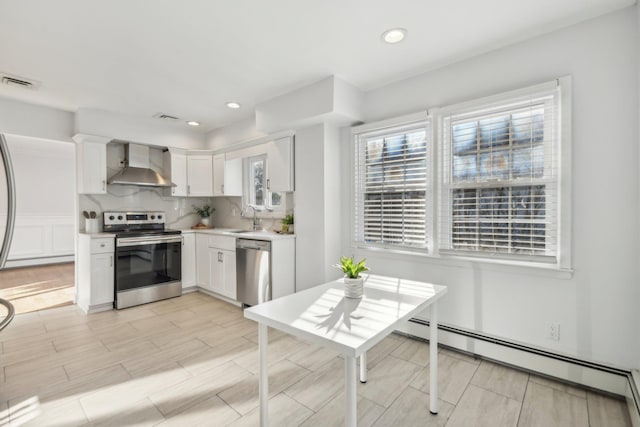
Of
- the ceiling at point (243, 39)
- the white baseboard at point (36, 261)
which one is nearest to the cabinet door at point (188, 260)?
the ceiling at point (243, 39)

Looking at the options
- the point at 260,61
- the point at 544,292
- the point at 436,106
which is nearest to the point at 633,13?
the point at 436,106

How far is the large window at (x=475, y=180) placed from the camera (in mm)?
2213

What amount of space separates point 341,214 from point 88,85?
295cm

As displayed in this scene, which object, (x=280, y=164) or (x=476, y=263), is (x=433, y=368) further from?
(x=280, y=164)

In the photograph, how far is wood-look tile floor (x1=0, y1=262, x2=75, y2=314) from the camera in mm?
4133

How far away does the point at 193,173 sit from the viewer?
4879 millimetres

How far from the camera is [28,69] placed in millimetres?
2828

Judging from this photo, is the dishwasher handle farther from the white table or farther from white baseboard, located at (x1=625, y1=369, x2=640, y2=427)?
white baseboard, located at (x1=625, y1=369, x2=640, y2=427)

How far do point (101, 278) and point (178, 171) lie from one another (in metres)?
1.81

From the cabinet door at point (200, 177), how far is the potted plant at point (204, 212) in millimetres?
393

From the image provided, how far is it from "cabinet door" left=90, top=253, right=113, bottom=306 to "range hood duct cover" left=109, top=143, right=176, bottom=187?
1013 millimetres

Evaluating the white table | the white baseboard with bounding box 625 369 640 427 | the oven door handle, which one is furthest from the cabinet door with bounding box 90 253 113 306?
the white baseboard with bounding box 625 369 640 427

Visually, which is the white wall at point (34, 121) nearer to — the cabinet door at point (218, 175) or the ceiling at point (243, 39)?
the ceiling at point (243, 39)

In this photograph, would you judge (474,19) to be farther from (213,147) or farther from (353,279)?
(213,147)
